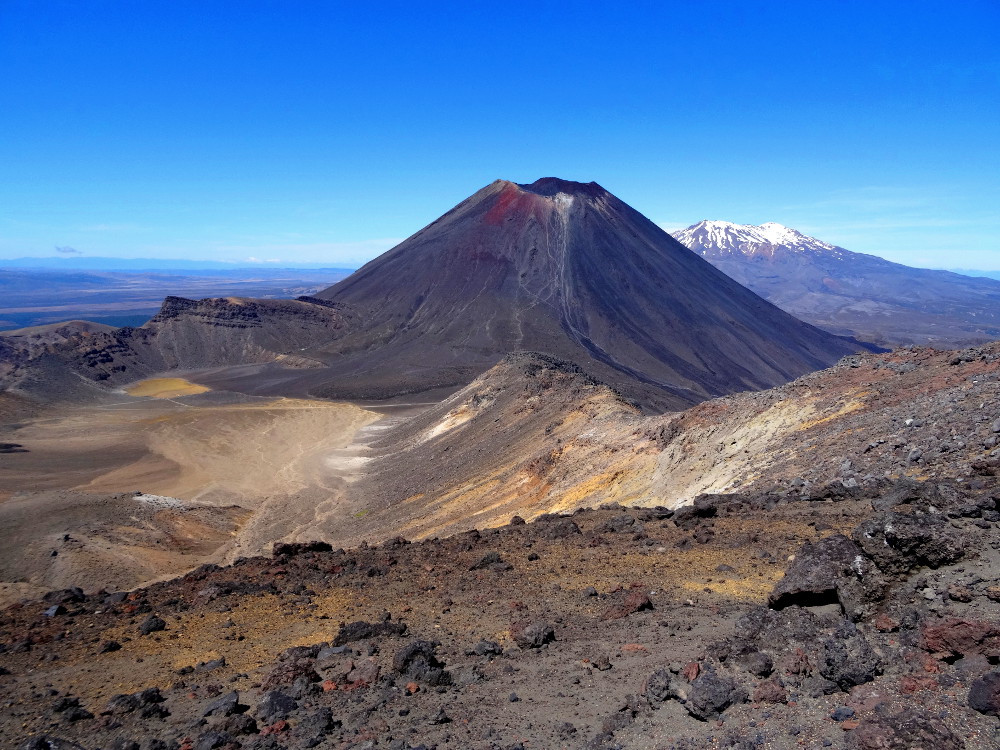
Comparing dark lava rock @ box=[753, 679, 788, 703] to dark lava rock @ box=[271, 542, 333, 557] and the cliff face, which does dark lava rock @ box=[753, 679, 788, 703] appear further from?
the cliff face

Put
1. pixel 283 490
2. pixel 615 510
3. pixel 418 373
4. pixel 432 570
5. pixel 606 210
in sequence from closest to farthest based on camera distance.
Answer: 1. pixel 432 570
2. pixel 615 510
3. pixel 283 490
4. pixel 418 373
5. pixel 606 210

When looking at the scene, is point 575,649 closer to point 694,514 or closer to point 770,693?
point 770,693

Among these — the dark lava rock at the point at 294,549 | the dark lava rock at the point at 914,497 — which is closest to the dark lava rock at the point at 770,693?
the dark lava rock at the point at 914,497

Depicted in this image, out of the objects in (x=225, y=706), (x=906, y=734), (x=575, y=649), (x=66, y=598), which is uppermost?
(x=906, y=734)

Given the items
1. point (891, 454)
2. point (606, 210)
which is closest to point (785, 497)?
point (891, 454)

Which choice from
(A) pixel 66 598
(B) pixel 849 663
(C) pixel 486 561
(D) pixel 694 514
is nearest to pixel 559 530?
(C) pixel 486 561

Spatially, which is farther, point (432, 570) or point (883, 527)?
point (432, 570)

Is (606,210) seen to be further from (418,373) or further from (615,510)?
(615,510)

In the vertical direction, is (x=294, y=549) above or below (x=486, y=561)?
below
